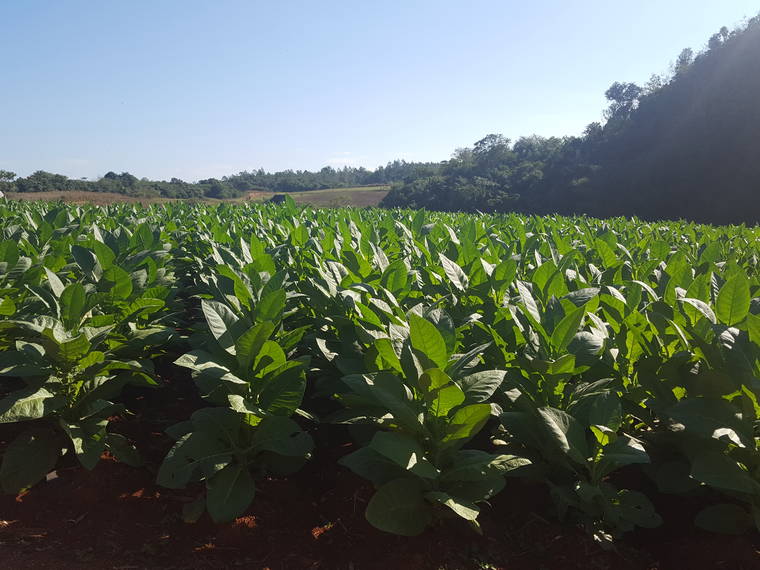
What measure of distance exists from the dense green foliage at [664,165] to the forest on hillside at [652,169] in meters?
0.08

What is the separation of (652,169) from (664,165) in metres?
0.87

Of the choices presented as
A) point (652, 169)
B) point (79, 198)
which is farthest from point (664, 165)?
point (79, 198)

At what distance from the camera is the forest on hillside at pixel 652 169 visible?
115ft

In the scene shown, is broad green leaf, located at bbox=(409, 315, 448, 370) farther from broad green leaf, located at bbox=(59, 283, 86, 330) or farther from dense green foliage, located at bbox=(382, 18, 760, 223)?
dense green foliage, located at bbox=(382, 18, 760, 223)

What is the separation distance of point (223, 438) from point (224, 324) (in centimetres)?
52

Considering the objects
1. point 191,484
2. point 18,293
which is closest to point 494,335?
point 191,484

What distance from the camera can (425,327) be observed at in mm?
1655

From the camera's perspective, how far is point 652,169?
38.8 metres

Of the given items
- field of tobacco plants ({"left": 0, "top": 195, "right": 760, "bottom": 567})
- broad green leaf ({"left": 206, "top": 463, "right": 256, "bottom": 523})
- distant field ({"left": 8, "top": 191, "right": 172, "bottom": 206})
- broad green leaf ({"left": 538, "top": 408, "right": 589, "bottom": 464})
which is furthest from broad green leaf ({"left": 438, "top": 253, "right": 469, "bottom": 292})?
distant field ({"left": 8, "top": 191, "right": 172, "bottom": 206})

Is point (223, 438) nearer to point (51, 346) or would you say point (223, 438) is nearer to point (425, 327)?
point (51, 346)

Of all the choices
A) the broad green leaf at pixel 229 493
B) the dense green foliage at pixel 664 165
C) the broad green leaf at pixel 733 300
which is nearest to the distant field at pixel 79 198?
the dense green foliage at pixel 664 165

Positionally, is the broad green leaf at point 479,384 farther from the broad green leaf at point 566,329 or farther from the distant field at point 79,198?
the distant field at point 79,198

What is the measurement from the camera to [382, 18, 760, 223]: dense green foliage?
3488 centimetres

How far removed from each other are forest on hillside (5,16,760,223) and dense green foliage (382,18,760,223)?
77 millimetres
